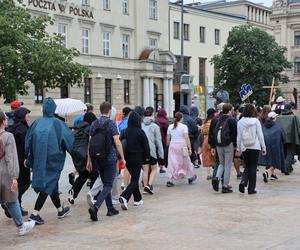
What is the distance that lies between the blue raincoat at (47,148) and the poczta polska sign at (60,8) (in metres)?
33.5

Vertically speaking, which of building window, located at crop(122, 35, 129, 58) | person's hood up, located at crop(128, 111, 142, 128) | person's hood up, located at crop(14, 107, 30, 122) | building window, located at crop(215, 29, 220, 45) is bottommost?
person's hood up, located at crop(128, 111, 142, 128)

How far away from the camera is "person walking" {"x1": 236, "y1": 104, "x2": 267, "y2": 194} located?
11909 millimetres

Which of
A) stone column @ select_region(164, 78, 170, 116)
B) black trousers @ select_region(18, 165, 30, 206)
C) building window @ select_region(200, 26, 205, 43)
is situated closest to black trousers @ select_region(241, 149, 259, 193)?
black trousers @ select_region(18, 165, 30, 206)

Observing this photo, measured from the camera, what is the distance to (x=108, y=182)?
→ 9688 millimetres

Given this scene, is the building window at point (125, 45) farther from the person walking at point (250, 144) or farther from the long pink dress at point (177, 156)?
the person walking at point (250, 144)

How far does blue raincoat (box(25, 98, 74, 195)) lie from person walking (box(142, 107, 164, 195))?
3.33 meters

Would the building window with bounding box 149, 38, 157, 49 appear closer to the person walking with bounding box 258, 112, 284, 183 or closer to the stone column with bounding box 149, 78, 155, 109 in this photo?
the stone column with bounding box 149, 78, 155, 109

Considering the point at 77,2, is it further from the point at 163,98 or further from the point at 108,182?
the point at 108,182

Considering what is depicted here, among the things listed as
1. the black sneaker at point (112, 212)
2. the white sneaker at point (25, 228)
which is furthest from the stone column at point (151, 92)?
the white sneaker at point (25, 228)

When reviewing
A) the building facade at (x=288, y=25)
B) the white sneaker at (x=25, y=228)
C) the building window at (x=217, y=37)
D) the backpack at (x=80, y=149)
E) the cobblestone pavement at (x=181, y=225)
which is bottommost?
the cobblestone pavement at (x=181, y=225)

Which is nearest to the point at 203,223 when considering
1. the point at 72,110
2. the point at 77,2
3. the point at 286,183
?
the point at 286,183

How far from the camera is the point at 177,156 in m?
13.7

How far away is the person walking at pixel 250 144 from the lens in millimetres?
11909

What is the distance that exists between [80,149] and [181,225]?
318cm
